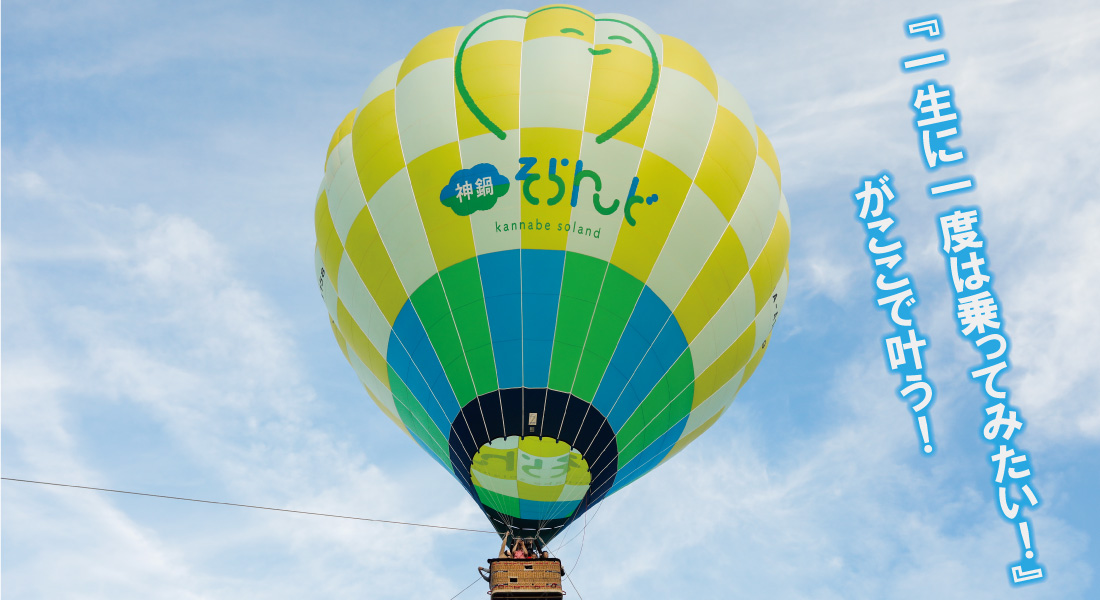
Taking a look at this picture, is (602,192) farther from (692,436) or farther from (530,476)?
(692,436)

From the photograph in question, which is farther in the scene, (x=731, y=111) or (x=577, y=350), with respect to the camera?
(x=731, y=111)

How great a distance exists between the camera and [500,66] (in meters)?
14.4

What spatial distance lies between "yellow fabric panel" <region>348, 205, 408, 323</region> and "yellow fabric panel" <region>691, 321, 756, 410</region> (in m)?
Result: 4.51

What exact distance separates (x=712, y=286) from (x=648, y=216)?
1470 millimetres

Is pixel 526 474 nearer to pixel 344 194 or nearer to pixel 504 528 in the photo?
pixel 504 528

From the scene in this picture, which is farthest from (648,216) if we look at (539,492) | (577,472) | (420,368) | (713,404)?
(539,492)

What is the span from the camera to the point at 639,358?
14.3m

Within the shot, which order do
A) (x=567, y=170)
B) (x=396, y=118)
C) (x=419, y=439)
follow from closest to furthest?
1. (x=567, y=170)
2. (x=396, y=118)
3. (x=419, y=439)

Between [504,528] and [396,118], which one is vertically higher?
[396,118]

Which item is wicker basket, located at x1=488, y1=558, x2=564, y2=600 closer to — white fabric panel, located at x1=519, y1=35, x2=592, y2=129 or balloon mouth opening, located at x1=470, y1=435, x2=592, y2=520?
balloon mouth opening, located at x1=470, y1=435, x2=592, y2=520

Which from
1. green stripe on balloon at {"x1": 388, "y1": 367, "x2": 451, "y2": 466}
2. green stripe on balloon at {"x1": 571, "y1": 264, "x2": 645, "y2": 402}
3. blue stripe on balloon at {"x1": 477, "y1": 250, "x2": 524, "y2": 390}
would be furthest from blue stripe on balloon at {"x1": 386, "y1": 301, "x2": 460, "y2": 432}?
green stripe on balloon at {"x1": 571, "y1": 264, "x2": 645, "y2": 402}

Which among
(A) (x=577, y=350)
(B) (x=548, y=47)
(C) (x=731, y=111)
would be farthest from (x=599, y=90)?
(A) (x=577, y=350)

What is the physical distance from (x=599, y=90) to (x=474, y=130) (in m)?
1.79

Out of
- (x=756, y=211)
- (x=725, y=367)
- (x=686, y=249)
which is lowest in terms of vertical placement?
(x=725, y=367)
